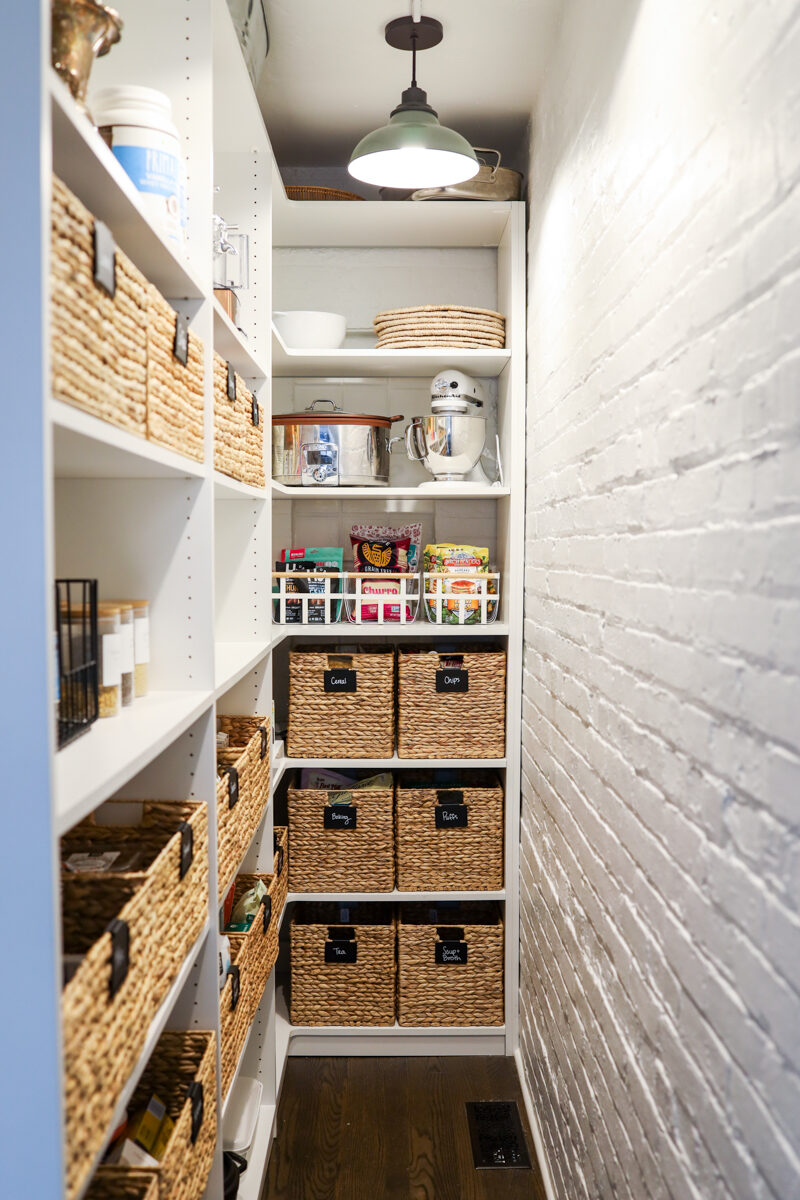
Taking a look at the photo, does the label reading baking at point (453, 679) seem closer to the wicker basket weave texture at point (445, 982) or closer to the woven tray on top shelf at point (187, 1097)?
the wicker basket weave texture at point (445, 982)

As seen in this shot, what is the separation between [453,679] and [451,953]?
33.4 inches

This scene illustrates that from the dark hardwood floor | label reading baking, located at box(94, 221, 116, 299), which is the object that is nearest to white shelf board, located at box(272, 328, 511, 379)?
label reading baking, located at box(94, 221, 116, 299)

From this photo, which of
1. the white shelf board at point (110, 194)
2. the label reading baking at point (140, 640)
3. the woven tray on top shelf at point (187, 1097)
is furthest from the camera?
the label reading baking at point (140, 640)

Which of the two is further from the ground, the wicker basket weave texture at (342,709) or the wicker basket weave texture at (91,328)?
the wicker basket weave texture at (91,328)

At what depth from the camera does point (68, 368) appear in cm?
95

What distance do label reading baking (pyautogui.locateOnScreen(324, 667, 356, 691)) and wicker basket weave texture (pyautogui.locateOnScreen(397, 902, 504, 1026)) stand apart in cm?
77

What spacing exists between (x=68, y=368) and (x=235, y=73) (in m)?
1.25

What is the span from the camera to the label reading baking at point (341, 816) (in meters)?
2.82

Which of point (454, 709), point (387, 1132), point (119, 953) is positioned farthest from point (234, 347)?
point (387, 1132)

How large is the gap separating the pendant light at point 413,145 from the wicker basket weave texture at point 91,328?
1.06 meters

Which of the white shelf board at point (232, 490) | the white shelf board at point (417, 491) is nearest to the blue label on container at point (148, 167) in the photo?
the white shelf board at point (232, 490)

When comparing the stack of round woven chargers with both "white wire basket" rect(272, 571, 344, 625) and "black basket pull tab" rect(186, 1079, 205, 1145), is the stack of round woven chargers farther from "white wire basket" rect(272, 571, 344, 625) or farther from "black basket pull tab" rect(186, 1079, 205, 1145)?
"black basket pull tab" rect(186, 1079, 205, 1145)

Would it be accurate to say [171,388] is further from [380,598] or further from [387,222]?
[387,222]

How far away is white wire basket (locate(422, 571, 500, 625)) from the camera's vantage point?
2.77m
